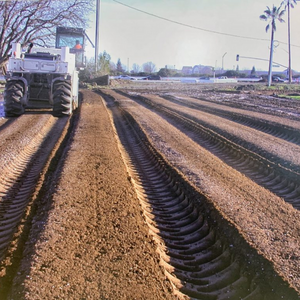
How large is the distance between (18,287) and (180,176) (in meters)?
4.52

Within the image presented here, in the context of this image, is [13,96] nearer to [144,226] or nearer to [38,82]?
[38,82]

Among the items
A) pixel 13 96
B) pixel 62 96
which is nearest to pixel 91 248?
pixel 62 96

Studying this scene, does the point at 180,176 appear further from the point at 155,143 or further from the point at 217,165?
the point at 155,143

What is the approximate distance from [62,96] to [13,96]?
1.79 meters

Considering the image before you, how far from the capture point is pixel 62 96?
14328 mm

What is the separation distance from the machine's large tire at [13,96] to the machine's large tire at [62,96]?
1.26m

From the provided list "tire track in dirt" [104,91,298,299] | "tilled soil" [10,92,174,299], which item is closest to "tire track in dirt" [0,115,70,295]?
"tilled soil" [10,92,174,299]

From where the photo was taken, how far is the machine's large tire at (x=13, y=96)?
553 inches

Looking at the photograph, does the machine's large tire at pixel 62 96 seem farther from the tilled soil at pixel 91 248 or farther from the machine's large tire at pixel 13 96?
the tilled soil at pixel 91 248

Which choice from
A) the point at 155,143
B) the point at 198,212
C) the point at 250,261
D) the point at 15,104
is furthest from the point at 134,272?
the point at 15,104

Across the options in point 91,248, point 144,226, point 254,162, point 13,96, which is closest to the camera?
point 91,248

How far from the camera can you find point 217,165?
841 cm

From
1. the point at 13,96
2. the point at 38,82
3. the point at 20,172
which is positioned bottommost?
the point at 20,172

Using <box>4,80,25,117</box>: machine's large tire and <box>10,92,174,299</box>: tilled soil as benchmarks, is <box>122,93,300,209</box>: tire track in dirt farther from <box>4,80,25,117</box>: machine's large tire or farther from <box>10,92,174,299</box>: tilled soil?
<box>4,80,25,117</box>: machine's large tire
